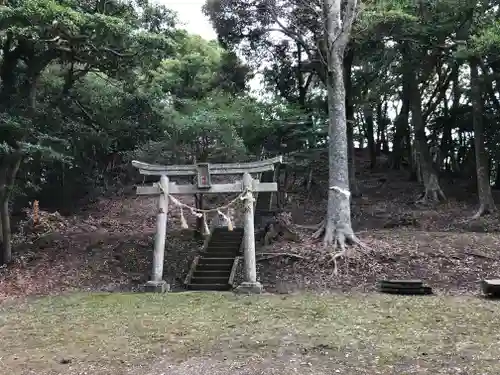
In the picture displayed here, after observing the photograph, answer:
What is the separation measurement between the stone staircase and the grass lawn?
2.11m

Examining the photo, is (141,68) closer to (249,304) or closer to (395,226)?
(249,304)

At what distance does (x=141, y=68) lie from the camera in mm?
13852

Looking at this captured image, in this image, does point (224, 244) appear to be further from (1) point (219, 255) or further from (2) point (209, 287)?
(2) point (209, 287)

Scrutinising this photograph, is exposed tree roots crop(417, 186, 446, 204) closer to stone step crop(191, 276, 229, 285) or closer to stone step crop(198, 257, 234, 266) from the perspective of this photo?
stone step crop(198, 257, 234, 266)

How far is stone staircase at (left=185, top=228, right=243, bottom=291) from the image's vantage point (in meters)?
12.0

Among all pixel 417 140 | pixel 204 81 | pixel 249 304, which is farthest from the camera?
pixel 204 81

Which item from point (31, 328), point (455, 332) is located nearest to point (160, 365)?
point (31, 328)

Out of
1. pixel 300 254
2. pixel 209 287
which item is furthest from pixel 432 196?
pixel 209 287

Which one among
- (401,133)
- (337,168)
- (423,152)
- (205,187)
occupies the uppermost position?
(401,133)

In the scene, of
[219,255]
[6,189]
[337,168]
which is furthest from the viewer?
[219,255]

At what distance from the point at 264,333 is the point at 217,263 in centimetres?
625

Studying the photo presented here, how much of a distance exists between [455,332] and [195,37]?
1958cm

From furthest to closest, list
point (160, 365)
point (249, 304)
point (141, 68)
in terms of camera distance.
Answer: point (141, 68), point (249, 304), point (160, 365)

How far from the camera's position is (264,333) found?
708 centimetres
